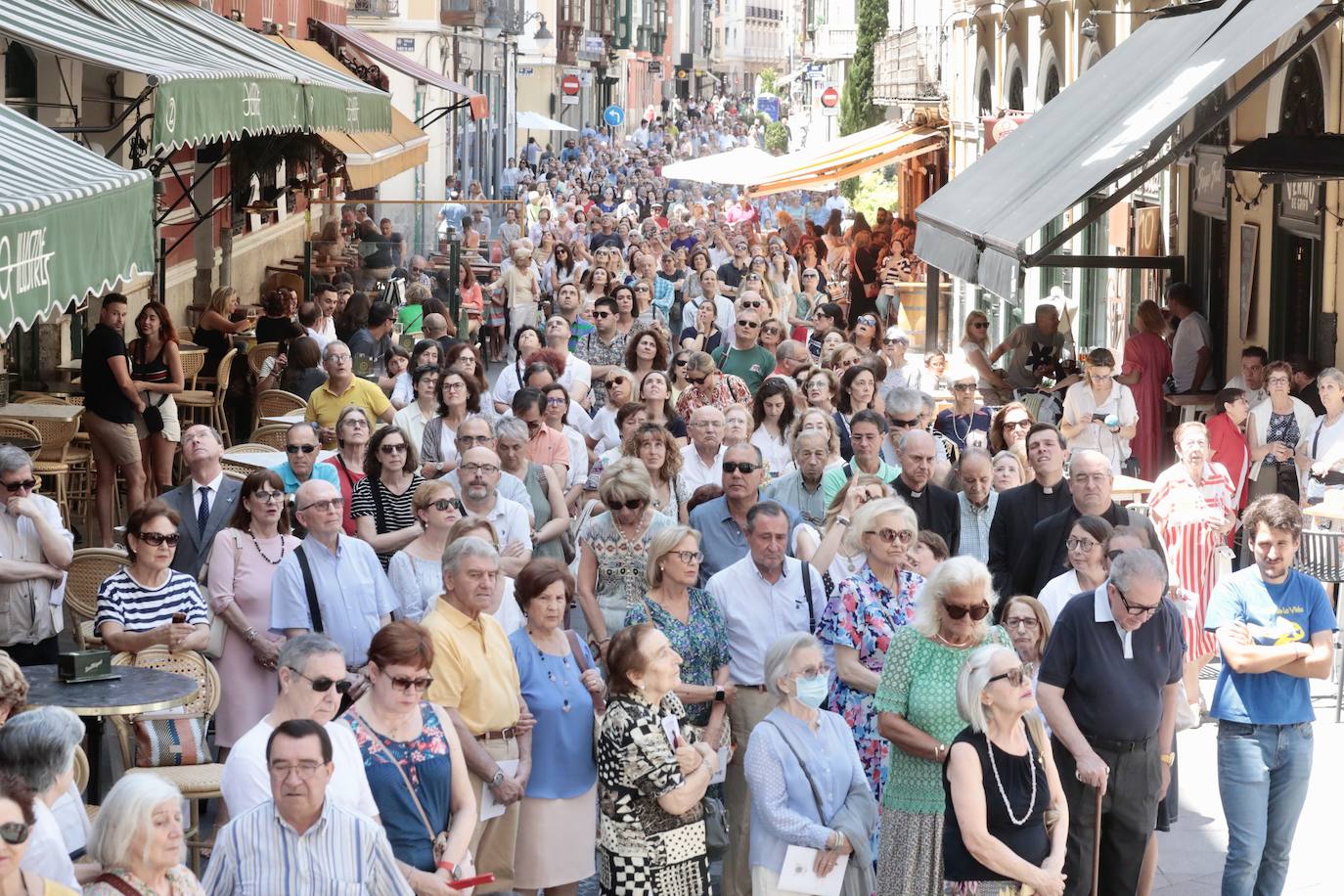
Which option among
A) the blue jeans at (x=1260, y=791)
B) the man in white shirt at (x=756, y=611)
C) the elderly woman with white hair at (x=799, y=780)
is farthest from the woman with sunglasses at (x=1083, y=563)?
the elderly woman with white hair at (x=799, y=780)

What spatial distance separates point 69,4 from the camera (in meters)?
12.4

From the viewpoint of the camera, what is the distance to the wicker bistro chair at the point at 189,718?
7.54m

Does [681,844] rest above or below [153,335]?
below

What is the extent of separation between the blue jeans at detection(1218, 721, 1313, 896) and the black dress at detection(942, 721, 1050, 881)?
5.14 ft

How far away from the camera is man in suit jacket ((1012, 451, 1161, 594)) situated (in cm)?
873

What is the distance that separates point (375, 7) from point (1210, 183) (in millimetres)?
29376

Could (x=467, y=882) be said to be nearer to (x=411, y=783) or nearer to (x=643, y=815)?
(x=411, y=783)

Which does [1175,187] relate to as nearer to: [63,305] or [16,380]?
[16,380]

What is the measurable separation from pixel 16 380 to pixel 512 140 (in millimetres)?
45317

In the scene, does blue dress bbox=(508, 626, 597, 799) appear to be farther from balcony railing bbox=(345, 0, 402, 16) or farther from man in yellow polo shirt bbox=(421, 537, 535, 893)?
balcony railing bbox=(345, 0, 402, 16)

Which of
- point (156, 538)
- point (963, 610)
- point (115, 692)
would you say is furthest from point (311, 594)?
point (963, 610)

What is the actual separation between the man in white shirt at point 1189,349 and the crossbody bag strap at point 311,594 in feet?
32.4

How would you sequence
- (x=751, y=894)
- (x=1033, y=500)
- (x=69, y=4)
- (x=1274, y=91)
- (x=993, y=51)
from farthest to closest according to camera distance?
(x=993, y=51), (x=1274, y=91), (x=69, y=4), (x=1033, y=500), (x=751, y=894)

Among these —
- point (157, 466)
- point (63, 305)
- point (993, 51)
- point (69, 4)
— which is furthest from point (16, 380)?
point (993, 51)
